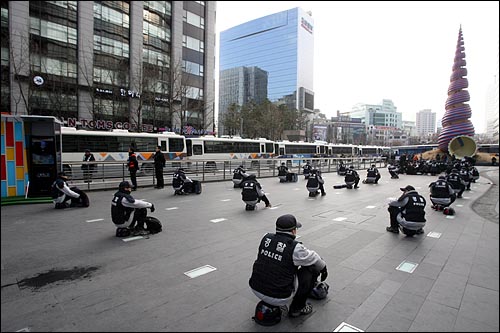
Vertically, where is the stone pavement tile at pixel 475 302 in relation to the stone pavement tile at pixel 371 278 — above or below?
above

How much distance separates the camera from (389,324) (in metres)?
2.83

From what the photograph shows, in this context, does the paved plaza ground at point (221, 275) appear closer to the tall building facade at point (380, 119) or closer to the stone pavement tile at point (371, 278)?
the stone pavement tile at point (371, 278)

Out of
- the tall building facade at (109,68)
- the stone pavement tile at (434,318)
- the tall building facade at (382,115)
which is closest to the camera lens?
the stone pavement tile at (434,318)

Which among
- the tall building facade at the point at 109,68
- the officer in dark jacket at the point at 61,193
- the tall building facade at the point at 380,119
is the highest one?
the tall building facade at the point at 380,119

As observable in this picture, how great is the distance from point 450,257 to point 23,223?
27.8 feet

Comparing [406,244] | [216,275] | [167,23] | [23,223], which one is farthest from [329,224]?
[167,23]

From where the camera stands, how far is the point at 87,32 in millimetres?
9391

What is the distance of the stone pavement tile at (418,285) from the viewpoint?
11.5 ft

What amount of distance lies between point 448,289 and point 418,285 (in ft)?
1.04

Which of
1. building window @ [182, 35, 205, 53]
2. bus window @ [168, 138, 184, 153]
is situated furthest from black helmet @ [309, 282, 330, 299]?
building window @ [182, 35, 205, 53]

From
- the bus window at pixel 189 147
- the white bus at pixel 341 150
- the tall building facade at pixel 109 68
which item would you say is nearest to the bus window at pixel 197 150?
the bus window at pixel 189 147

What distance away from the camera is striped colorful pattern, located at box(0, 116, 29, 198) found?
9078 millimetres

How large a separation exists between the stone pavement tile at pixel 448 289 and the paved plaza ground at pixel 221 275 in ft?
0.04

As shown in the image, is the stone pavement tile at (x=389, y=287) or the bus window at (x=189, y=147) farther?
the bus window at (x=189, y=147)
